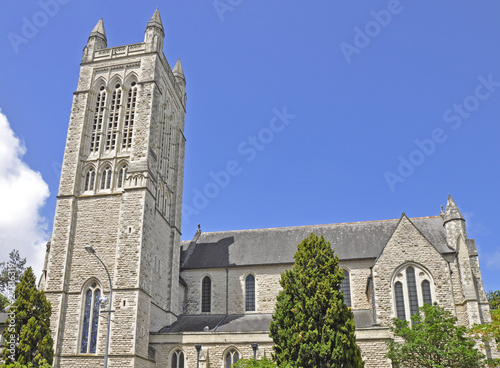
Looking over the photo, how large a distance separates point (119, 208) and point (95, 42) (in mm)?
14888

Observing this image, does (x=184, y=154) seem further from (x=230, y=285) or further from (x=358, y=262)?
(x=358, y=262)

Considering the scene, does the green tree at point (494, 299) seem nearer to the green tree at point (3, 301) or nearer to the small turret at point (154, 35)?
the small turret at point (154, 35)

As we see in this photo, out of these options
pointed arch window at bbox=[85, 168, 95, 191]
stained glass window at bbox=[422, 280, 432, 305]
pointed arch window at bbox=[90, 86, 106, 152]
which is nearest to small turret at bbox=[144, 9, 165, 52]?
pointed arch window at bbox=[90, 86, 106, 152]

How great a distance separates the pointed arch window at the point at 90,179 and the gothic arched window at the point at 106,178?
684 millimetres

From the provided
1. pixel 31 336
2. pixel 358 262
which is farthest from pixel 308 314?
pixel 31 336

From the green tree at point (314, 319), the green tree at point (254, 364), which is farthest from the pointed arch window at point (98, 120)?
the green tree at point (254, 364)

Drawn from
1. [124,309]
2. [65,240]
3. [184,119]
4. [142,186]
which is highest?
[184,119]

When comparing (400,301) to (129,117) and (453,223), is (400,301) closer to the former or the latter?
(453,223)

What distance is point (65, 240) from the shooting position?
2883cm

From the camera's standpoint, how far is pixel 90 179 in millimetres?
30984

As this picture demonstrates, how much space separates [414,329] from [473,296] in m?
5.25

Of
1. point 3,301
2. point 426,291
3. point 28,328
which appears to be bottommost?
point 28,328

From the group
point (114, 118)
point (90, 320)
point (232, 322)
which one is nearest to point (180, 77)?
point (114, 118)

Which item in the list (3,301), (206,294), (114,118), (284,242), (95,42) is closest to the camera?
(114,118)
